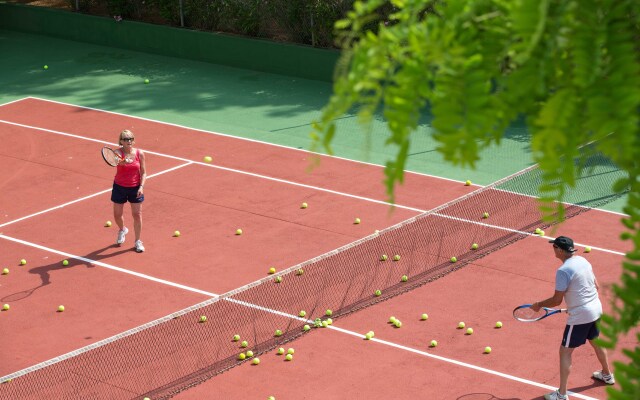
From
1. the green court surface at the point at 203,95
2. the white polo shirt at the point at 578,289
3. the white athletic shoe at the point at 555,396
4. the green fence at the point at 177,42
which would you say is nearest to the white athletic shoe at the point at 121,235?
the green court surface at the point at 203,95

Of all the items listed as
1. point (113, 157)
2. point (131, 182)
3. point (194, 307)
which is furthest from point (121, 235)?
point (194, 307)

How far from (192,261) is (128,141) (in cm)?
182

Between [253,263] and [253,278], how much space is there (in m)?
0.51

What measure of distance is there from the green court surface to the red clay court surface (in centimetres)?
72

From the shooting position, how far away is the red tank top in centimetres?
1444

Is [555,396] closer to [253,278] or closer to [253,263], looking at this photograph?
[253,278]

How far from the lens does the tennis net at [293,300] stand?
10766 mm

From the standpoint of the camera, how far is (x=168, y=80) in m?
23.5

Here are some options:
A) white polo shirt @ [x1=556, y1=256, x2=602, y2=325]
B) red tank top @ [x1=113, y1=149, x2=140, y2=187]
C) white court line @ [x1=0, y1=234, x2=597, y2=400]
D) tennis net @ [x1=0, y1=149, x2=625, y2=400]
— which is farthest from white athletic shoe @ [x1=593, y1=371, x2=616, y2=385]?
red tank top @ [x1=113, y1=149, x2=140, y2=187]

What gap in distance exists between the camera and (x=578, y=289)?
32.3 feet

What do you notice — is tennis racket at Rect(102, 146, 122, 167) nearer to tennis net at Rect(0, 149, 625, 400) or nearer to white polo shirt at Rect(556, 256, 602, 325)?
tennis net at Rect(0, 149, 625, 400)

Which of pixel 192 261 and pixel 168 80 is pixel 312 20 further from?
pixel 192 261

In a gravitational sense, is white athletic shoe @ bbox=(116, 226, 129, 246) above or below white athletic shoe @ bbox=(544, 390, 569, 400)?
above

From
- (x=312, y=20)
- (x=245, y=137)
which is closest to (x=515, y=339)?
(x=245, y=137)
